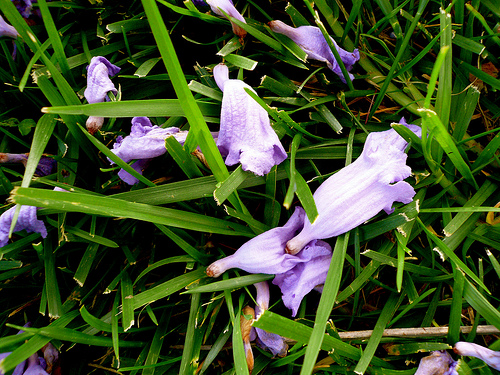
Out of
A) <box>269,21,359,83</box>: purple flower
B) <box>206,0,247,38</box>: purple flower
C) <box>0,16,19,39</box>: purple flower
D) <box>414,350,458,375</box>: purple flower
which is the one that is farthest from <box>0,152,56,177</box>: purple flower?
<box>414,350,458,375</box>: purple flower

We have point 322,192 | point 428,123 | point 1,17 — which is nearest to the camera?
point 428,123

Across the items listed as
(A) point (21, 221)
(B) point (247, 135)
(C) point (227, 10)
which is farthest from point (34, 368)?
(C) point (227, 10)

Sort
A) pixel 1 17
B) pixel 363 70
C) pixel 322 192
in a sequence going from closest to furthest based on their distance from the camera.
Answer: pixel 322 192, pixel 1 17, pixel 363 70

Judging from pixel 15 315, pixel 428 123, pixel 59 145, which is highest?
pixel 428 123

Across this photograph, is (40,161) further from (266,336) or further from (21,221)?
(266,336)

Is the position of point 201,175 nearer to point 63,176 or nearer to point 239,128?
point 239,128

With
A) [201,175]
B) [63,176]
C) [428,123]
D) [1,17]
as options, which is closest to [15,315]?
[63,176]
